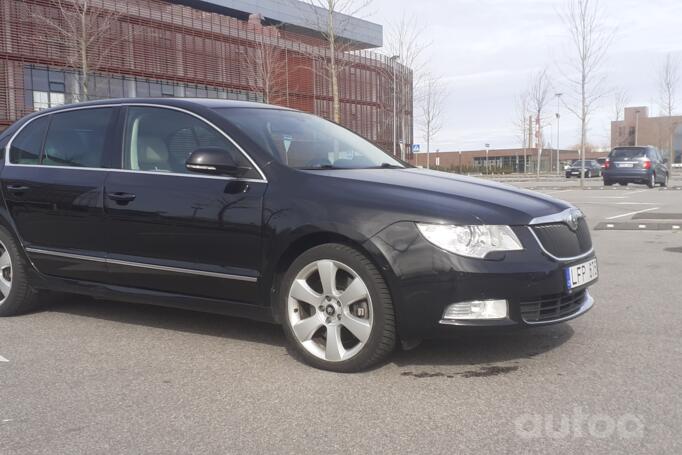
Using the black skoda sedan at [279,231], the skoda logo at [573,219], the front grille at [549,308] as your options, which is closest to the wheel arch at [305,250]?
the black skoda sedan at [279,231]

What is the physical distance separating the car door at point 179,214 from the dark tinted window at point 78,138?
245 mm

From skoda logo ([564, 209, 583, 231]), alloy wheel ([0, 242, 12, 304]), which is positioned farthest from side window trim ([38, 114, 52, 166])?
skoda logo ([564, 209, 583, 231])

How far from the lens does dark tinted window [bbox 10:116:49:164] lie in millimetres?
5000

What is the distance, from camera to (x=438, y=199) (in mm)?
3562

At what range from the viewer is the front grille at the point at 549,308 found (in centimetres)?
350

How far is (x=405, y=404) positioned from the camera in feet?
10.4

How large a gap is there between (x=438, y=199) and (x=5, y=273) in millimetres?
3504

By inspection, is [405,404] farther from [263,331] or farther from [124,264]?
[124,264]

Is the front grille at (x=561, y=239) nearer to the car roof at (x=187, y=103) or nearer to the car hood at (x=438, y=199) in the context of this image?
the car hood at (x=438, y=199)

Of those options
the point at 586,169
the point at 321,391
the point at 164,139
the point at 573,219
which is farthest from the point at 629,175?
the point at 321,391

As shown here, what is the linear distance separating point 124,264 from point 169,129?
95 cm

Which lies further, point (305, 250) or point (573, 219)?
point (573, 219)

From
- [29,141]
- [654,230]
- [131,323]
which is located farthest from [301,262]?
[654,230]

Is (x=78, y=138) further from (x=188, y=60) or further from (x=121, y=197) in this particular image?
(x=188, y=60)
